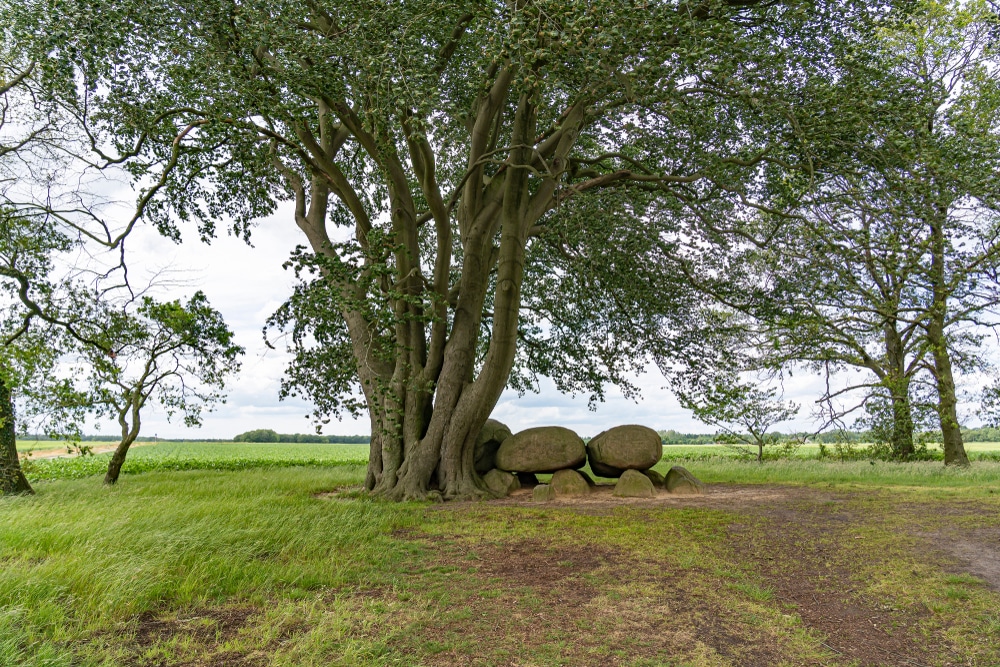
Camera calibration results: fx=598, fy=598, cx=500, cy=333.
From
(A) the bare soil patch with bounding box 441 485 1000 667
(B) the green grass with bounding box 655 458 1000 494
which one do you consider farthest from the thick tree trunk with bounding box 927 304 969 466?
(A) the bare soil patch with bounding box 441 485 1000 667

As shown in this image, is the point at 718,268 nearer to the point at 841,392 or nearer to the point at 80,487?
the point at 841,392

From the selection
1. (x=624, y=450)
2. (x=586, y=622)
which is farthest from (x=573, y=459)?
(x=586, y=622)

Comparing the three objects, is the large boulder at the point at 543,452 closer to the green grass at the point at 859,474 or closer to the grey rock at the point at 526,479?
the grey rock at the point at 526,479

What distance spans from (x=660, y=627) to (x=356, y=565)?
3.20 m

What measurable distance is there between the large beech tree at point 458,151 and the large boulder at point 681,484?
3.59 meters

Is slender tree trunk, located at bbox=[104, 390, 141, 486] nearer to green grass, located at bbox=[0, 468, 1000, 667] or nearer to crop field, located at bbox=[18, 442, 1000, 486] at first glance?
crop field, located at bbox=[18, 442, 1000, 486]

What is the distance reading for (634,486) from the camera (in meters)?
11.8

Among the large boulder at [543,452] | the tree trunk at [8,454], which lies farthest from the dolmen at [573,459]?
the tree trunk at [8,454]

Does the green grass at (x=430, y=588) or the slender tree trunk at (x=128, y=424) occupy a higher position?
the slender tree trunk at (x=128, y=424)

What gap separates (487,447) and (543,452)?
1.33 meters

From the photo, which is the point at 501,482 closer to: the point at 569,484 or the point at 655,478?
the point at 569,484

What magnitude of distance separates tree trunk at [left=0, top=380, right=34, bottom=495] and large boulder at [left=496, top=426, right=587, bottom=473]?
938 cm

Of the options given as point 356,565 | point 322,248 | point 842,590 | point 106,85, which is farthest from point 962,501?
point 106,85

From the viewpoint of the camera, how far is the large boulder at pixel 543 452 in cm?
1257
